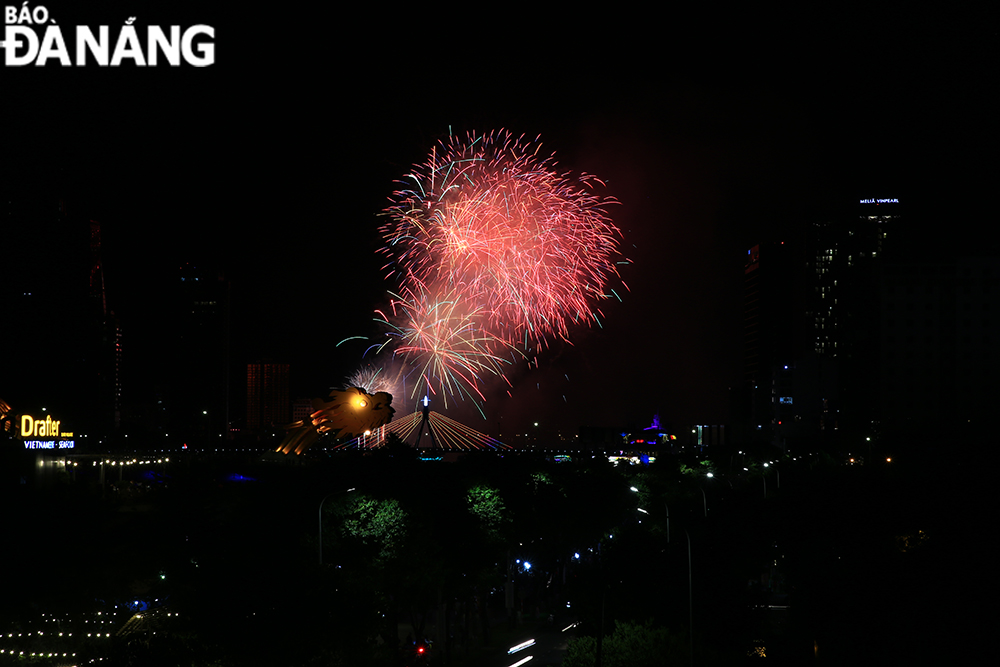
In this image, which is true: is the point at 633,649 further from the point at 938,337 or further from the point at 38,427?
the point at 938,337

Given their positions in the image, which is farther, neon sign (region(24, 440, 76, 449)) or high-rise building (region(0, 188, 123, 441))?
high-rise building (region(0, 188, 123, 441))

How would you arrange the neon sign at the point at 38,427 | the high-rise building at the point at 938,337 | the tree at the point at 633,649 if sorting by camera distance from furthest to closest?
the high-rise building at the point at 938,337 < the neon sign at the point at 38,427 < the tree at the point at 633,649

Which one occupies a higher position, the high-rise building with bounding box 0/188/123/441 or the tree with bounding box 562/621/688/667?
the high-rise building with bounding box 0/188/123/441

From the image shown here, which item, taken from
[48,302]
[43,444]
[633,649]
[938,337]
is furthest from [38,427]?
[938,337]

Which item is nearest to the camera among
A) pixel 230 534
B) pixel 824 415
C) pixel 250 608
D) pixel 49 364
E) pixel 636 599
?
pixel 250 608

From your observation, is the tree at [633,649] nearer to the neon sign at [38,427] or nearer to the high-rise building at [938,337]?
the neon sign at [38,427]

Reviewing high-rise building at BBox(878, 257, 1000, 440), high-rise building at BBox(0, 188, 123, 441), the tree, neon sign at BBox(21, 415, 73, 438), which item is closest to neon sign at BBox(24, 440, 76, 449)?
neon sign at BBox(21, 415, 73, 438)

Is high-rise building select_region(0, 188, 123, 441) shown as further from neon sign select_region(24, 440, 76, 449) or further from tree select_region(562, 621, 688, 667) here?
tree select_region(562, 621, 688, 667)

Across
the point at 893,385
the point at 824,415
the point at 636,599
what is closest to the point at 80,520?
the point at 636,599

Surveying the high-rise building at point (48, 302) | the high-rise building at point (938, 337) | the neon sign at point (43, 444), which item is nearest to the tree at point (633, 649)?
the neon sign at point (43, 444)

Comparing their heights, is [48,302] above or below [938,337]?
above

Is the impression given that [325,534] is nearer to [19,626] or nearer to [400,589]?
[400,589]
